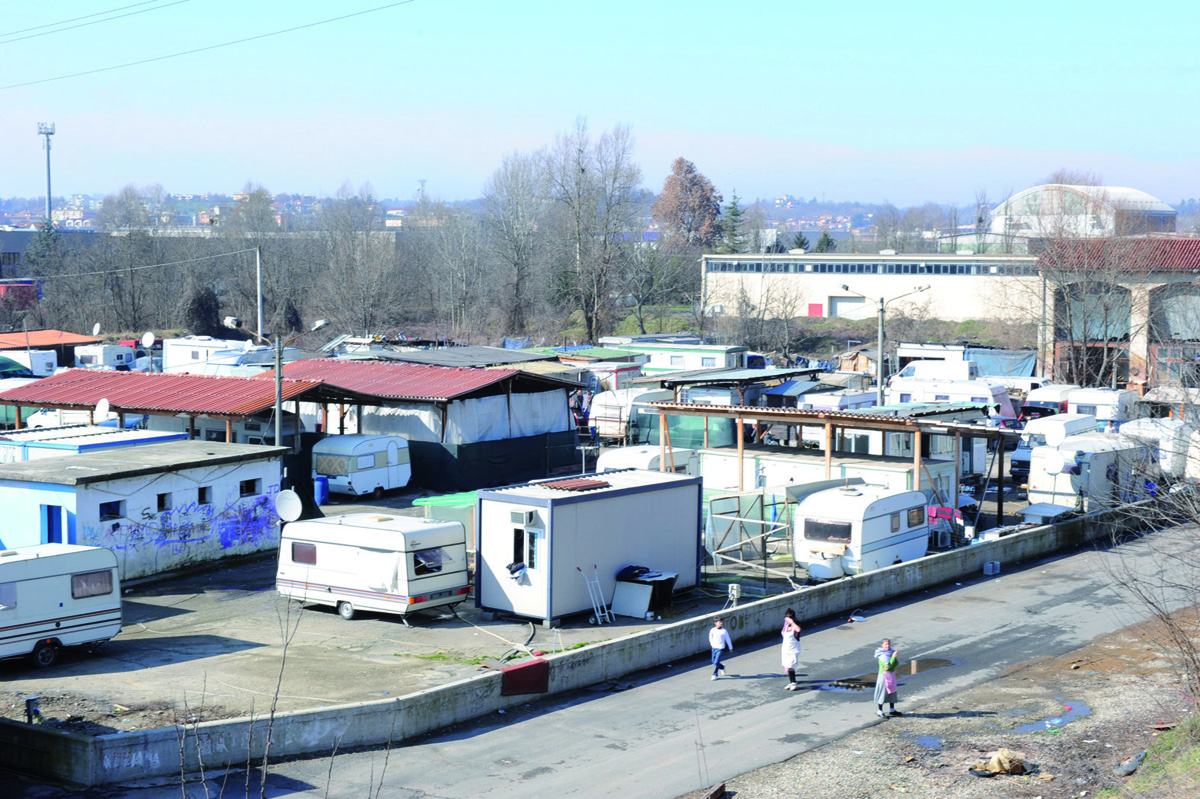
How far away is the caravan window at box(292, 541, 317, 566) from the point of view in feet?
72.1

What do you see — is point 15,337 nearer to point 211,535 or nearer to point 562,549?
point 211,535

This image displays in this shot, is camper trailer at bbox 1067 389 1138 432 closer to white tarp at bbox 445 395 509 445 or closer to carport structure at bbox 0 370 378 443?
white tarp at bbox 445 395 509 445

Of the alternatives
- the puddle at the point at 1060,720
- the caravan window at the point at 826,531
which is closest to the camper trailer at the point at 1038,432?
the caravan window at the point at 826,531

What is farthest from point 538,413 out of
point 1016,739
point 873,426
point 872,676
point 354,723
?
point 1016,739

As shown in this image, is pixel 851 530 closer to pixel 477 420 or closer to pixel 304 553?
pixel 304 553

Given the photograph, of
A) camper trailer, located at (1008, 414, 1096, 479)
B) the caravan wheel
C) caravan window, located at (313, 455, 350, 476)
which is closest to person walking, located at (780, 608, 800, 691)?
the caravan wheel

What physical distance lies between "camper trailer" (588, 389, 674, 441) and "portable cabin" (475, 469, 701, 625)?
2014 centimetres

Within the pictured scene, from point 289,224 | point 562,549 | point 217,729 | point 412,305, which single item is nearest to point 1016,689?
point 562,549

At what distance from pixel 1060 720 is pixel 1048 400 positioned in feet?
96.9

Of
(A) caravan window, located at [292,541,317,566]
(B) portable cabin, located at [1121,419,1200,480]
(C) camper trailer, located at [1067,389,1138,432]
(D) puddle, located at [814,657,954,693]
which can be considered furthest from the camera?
(C) camper trailer, located at [1067,389,1138,432]

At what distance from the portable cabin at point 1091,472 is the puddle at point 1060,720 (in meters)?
14.2

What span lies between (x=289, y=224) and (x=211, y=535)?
116 m

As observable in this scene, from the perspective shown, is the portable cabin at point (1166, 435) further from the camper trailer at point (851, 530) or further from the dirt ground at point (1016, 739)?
the dirt ground at point (1016, 739)

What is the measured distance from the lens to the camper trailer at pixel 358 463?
110ft
